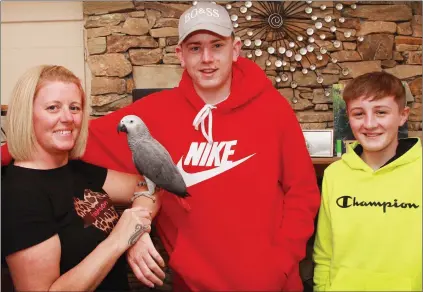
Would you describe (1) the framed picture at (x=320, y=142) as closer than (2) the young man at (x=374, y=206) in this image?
No

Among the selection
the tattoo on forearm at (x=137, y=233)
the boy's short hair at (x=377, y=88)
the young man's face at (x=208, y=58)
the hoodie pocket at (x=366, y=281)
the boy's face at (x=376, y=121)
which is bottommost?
the hoodie pocket at (x=366, y=281)

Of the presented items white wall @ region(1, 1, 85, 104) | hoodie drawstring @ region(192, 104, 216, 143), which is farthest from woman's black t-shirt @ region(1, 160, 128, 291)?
white wall @ region(1, 1, 85, 104)

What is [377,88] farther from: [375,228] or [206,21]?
[206,21]

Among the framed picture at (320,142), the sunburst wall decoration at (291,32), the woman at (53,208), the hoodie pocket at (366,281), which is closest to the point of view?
the woman at (53,208)

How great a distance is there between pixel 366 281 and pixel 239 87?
31.3 inches

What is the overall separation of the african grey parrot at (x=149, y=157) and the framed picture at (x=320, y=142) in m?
1.37

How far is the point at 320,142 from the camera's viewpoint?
8.04 ft

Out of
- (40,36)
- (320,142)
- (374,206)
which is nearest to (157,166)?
(374,206)

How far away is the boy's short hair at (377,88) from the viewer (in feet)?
4.55

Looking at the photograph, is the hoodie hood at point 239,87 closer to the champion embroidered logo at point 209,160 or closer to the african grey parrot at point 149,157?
the champion embroidered logo at point 209,160

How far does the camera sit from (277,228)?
4.77ft

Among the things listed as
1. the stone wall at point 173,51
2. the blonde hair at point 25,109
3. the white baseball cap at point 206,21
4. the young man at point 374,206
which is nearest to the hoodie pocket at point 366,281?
the young man at point 374,206

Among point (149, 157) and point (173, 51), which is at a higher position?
point (173, 51)

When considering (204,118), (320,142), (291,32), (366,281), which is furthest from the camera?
(291,32)
